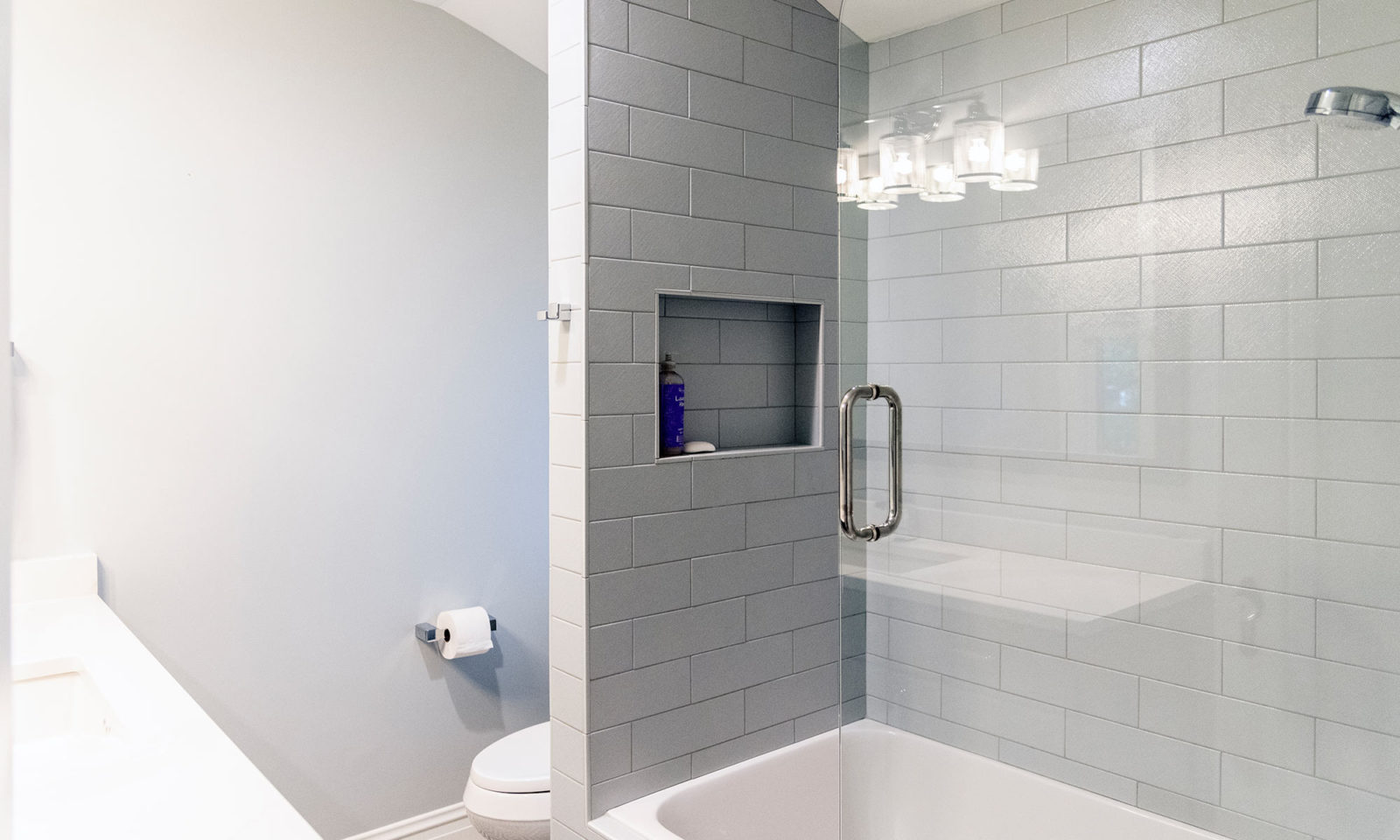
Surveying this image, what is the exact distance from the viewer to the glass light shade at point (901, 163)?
159 cm

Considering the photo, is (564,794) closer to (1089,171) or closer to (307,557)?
(307,557)

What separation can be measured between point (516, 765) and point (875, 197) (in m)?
1.67

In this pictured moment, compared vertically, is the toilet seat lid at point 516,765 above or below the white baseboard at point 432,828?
above

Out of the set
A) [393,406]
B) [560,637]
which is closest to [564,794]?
[560,637]

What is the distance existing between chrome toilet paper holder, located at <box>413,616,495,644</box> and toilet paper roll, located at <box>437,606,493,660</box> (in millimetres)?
17

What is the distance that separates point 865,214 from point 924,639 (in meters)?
0.78

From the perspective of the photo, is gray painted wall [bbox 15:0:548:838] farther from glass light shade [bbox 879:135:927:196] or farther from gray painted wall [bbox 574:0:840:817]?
glass light shade [bbox 879:135:927:196]

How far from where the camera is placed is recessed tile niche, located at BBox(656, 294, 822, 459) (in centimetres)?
217

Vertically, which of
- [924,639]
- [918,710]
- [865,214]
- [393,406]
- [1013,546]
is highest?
[865,214]

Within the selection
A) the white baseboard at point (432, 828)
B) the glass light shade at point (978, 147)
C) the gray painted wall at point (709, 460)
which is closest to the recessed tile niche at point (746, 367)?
the gray painted wall at point (709, 460)

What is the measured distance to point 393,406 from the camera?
2.72 meters

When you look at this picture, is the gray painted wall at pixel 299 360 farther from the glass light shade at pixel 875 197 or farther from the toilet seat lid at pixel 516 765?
the glass light shade at pixel 875 197

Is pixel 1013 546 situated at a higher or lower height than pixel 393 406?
lower

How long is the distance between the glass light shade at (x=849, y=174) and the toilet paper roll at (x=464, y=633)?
1720 millimetres
